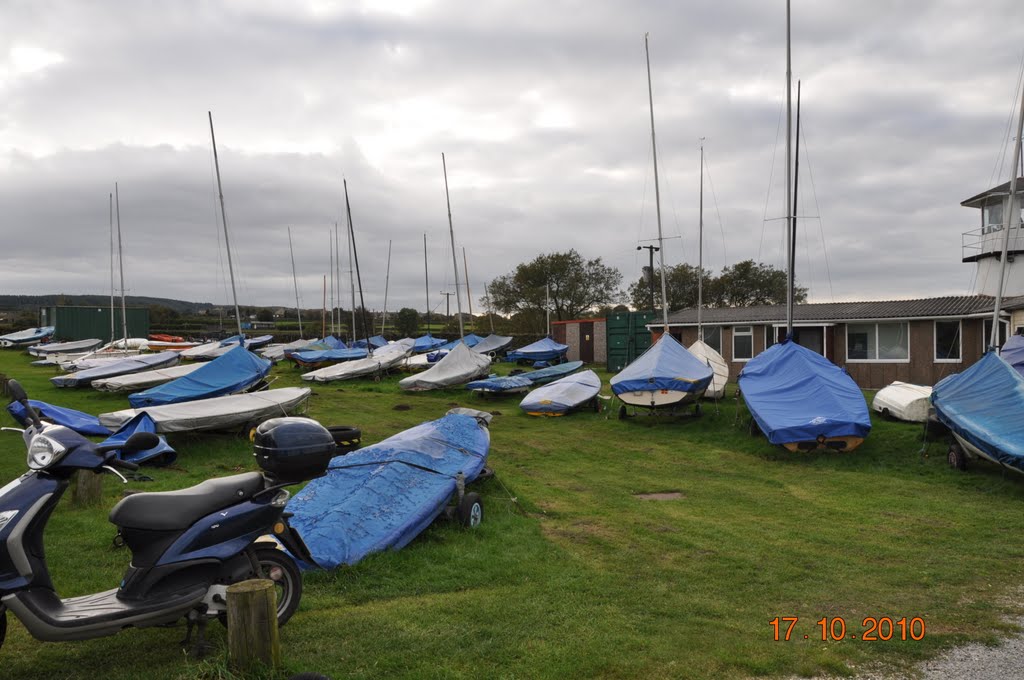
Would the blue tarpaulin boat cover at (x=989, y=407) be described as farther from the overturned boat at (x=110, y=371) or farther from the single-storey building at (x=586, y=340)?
the single-storey building at (x=586, y=340)

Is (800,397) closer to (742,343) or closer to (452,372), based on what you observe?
(742,343)

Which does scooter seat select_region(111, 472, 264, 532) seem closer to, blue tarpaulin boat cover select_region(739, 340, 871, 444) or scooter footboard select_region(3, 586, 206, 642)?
scooter footboard select_region(3, 586, 206, 642)

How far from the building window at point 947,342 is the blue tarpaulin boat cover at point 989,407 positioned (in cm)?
1130

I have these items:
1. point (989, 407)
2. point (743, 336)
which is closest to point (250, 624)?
point (989, 407)

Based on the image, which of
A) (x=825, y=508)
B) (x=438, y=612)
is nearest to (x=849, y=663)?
(x=438, y=612)

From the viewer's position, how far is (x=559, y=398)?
22.0 m

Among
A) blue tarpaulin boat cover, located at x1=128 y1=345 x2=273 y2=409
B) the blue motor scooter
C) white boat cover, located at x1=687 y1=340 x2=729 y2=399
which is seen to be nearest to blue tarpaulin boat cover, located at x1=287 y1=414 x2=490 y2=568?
the blue motor scooter

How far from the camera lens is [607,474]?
13.2 m

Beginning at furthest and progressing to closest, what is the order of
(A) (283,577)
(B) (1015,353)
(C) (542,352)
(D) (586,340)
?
(D) (586,340)
(C) (542,352)
(B) (1015,353)
(A) (283,577)

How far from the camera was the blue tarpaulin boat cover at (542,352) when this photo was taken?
38719 millimetres

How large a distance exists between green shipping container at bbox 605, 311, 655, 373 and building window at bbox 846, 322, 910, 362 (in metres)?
10.7

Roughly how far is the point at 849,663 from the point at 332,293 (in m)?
59.2

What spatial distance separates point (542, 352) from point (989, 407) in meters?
27.4

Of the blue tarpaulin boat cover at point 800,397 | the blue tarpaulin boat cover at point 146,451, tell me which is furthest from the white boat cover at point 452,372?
the blue tarpaulin boat cover at point 146,451
